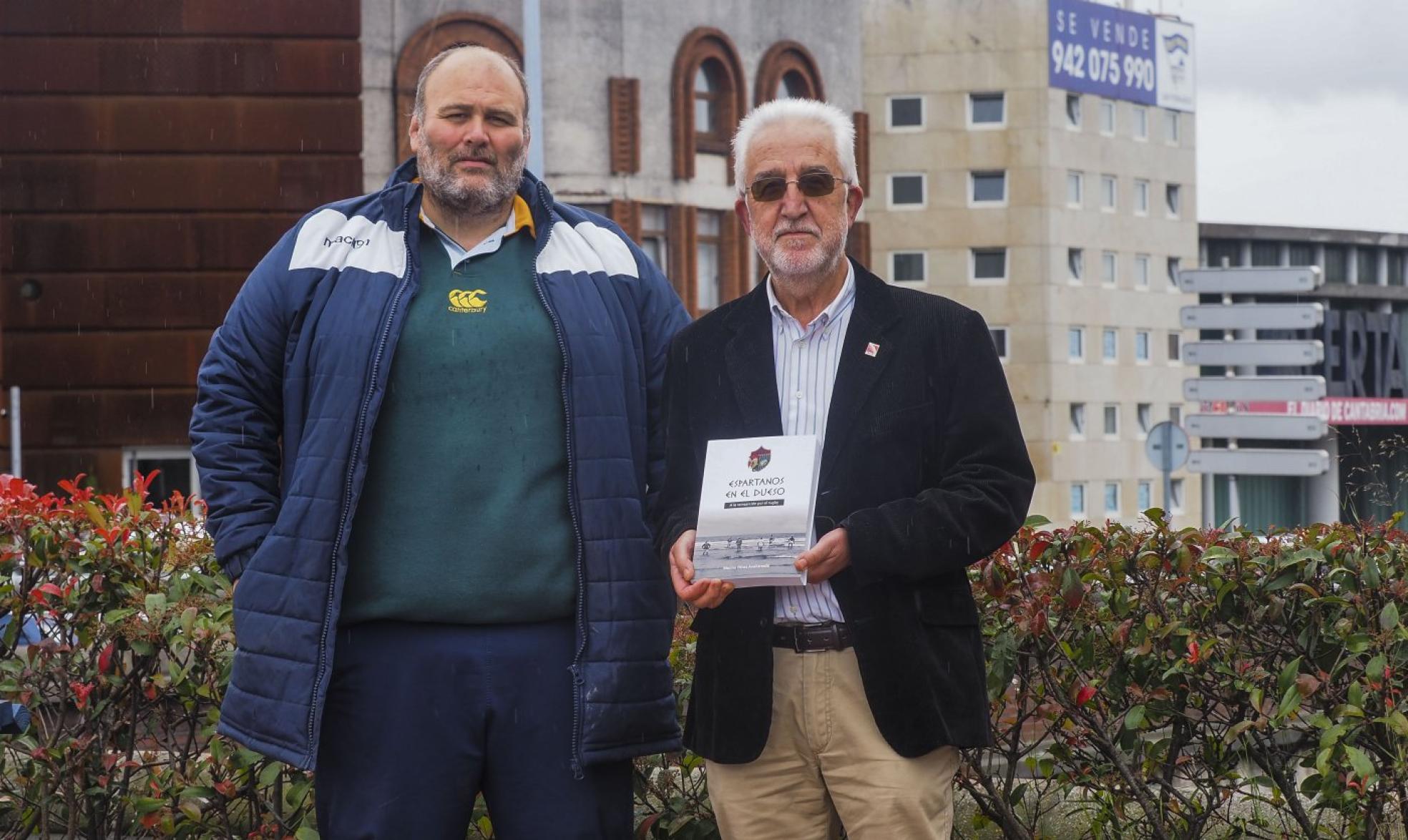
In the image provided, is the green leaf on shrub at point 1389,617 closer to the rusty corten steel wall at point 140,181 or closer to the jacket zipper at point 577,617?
the jacket zipper at point 577,617

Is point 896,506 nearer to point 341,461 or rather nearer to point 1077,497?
point 341,461

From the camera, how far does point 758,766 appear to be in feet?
13.2

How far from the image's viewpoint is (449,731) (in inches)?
163

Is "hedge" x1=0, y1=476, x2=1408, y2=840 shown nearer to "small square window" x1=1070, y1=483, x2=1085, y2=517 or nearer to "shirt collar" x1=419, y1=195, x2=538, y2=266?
A: "shirt collar" x1=419, y1=195, x2=538, y2=266

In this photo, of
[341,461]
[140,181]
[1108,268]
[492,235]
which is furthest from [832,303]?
[1108,268]

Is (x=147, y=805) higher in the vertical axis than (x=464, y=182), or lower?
lower

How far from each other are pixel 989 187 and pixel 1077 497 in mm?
12815

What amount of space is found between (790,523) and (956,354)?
53 cm

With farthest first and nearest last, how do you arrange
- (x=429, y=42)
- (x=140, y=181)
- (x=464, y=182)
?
(x=429, y=42) < (x=140, y=181) < (x=464, y=182)

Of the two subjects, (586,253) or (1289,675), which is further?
(1289,675)

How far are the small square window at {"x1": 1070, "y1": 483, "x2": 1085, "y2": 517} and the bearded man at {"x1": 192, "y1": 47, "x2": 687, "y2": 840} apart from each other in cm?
6930

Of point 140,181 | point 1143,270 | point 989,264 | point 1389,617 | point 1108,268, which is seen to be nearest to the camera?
point 1389,617

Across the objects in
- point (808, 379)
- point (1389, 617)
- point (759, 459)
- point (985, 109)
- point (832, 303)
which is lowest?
Answer: point (1389, 617)

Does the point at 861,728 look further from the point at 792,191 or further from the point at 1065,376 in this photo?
the point at 1065,376
